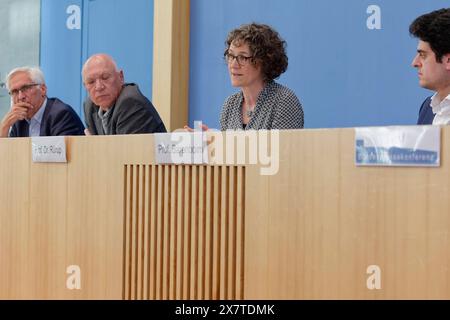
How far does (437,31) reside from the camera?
1927mm

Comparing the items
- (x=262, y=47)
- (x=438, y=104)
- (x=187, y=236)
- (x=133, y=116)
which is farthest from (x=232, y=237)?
(x=133, y=116)

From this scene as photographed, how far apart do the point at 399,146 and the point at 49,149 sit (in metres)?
1.02

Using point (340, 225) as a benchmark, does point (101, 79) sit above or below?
above

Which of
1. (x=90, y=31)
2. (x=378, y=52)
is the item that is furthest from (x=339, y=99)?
(x=90, y=31)

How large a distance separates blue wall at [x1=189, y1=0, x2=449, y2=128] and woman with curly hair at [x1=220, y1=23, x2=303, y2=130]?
29.6 inches

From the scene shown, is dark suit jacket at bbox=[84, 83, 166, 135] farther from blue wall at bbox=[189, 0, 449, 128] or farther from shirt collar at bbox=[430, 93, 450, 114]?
shirt collar at bbox=[430, 93, 450, 114]

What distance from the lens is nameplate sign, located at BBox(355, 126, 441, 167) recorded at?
1.24 metres

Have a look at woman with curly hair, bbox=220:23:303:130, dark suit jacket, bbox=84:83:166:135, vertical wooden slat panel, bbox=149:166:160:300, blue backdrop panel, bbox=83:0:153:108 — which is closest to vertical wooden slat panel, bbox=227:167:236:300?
vertical wooden slat panel, bbox=149:166:160:300

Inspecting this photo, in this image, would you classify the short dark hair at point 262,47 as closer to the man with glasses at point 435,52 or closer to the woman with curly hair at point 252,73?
the woman with curly hair at point 252,73

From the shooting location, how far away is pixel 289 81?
11.3ft

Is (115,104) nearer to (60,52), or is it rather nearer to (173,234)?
(173,234)

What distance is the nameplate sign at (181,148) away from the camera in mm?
1604

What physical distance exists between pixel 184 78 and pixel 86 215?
210 centimetres
